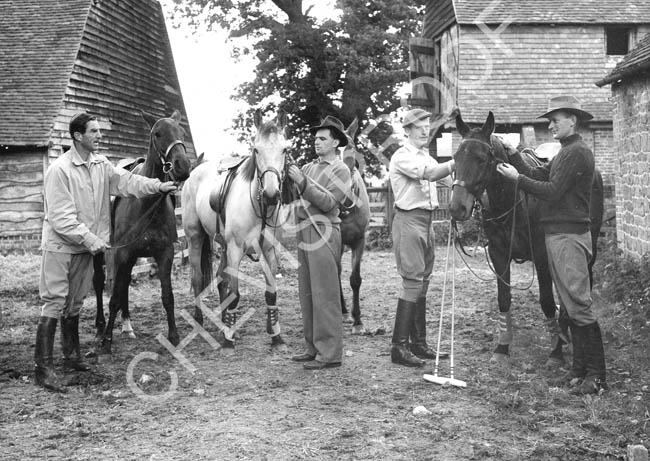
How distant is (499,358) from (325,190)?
2.42 m

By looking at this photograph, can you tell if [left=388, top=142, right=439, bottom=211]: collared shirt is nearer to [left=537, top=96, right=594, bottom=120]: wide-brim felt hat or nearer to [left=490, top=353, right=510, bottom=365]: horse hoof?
[left=537, top=96, right=594, bottom=120]: wide-brim felt hat

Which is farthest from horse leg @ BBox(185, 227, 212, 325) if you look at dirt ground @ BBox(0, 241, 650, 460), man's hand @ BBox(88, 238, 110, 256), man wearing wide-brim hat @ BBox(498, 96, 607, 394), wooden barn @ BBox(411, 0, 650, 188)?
wooden barn @ BBox(411, 0, 650, 188)

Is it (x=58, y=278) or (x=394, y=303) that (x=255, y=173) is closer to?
(x=58, y=278)

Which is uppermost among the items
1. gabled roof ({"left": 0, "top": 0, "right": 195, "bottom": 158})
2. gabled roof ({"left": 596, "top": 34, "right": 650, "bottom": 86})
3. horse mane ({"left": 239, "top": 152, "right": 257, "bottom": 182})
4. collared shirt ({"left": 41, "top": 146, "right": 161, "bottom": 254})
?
gabled roof ({"left": 0, "top": 0, "right": 195, "bottom": 158})

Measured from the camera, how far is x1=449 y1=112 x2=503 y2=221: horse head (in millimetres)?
6258

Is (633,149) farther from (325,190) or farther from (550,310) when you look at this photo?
(325,190)

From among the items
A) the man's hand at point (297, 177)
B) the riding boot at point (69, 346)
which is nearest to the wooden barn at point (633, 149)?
the man's hand at point (297, 177)

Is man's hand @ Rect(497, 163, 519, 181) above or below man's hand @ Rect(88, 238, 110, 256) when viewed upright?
above

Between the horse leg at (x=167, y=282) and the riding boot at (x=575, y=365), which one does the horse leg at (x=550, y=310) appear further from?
the horse leg at (x=167, y=282)

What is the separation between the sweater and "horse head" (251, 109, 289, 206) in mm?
2350

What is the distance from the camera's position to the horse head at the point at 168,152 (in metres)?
7.31

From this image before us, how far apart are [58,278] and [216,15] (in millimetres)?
23664

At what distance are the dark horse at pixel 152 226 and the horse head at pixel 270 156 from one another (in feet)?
2.88

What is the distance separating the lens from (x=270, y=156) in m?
7.04
